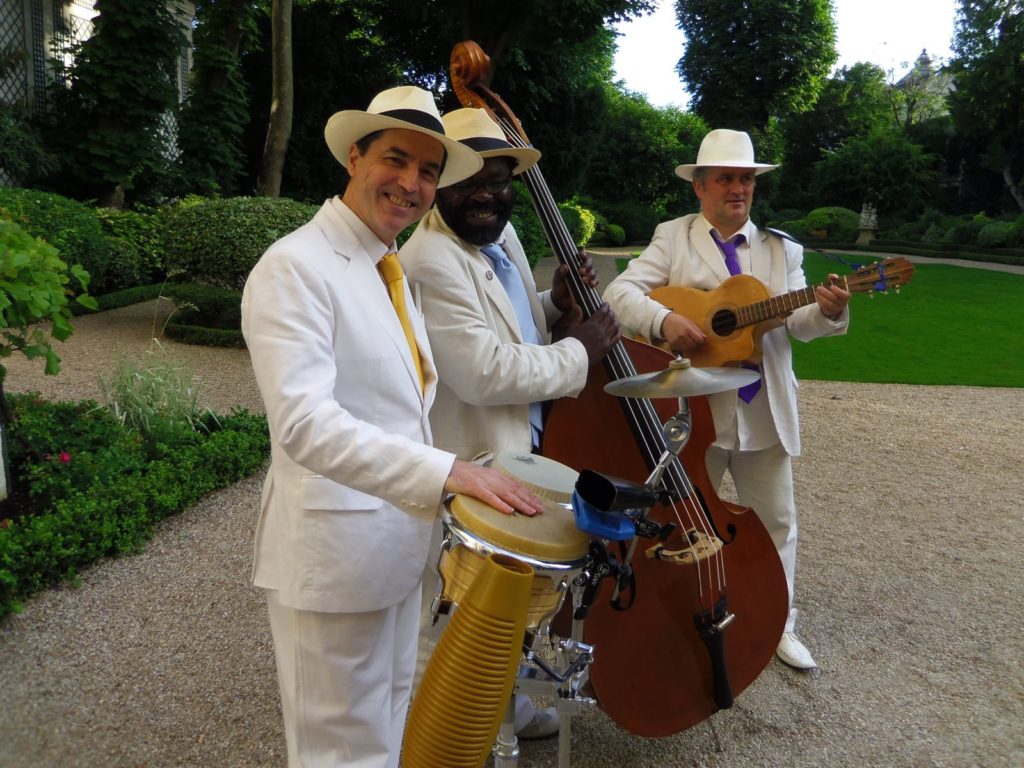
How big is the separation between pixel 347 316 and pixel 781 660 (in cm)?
293

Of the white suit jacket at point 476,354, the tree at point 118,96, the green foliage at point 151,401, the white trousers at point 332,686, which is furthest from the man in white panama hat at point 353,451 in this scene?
the tree at point 118,96

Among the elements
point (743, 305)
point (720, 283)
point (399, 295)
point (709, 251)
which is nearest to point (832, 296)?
point (743, 305)

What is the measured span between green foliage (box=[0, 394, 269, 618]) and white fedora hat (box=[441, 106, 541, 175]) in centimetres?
290

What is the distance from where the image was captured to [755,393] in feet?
12.2

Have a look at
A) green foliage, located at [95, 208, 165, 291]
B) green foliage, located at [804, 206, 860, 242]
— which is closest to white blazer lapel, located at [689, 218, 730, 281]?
green foliage, located at [95, 208, 165, 291]

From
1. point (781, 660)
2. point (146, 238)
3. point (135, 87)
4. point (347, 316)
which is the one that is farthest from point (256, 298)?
point (135, 87)

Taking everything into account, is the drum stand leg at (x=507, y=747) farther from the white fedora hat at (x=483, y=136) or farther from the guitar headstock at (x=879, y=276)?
the guitar headstock at (x=879, y=276)

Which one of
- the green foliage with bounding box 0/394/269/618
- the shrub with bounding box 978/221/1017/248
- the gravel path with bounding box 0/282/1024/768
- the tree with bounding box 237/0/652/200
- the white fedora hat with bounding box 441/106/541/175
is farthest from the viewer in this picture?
the shrub with bounding box 978/221/1017/248

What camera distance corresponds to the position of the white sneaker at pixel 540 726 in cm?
328

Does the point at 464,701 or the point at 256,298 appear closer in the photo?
the point at 464,701

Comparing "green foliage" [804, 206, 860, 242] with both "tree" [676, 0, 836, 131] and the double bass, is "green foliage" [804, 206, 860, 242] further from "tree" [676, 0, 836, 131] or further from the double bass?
the double bass

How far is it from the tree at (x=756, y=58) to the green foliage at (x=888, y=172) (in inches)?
168

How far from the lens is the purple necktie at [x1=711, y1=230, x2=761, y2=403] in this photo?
12.2ft

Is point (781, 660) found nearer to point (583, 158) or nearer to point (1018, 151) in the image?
point (583, 158)
